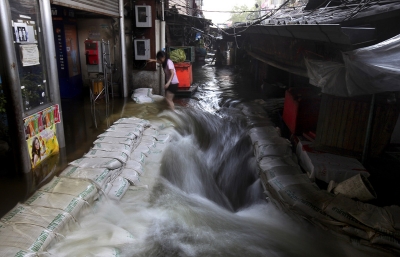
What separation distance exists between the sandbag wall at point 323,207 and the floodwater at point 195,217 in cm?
20

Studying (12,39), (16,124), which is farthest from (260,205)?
(12,39)

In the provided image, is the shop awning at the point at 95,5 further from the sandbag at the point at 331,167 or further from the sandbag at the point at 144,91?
the sandbag at the point at 331,167

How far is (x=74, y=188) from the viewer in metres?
4.12

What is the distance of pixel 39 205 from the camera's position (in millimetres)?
3678

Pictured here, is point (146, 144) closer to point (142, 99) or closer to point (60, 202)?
point (60, 202)

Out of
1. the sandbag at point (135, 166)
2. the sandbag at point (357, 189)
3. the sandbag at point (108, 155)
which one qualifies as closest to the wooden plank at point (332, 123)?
the sandbag at point (357, 189)

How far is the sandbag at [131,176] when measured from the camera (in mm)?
5145

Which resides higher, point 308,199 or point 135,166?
point 135,166

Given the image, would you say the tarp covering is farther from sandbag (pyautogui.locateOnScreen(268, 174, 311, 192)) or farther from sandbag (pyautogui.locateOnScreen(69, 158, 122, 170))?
sandbag (pyautogui.locateOnScreen(69, 158, 122, 170))

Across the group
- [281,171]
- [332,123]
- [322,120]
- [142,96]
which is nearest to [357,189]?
[281,171]

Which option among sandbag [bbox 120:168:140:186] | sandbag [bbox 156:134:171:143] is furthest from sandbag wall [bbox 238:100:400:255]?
sandbag [bbox 120:168:140:186]

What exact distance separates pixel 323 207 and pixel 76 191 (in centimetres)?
403

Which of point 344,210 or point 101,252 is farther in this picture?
A: point 344,210

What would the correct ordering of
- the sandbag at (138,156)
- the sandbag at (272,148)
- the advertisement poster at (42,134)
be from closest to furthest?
the advertisement poster at (42,134)
the sandbag at (138,156)
the sandbag at (272,148)
